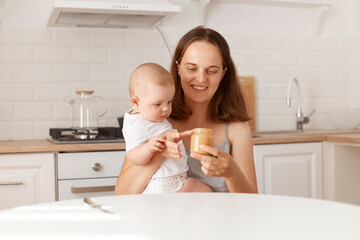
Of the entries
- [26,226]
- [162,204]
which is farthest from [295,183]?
[26,226]

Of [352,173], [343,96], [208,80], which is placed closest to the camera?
[208,80]

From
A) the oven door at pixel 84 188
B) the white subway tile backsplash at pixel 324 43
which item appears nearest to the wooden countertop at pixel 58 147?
the oven door at pixel 84 188

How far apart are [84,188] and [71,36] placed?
1067 mm

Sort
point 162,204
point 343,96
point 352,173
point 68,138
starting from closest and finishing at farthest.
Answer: point 162,204 → point 68,138 → point 352,173 → point 343,96

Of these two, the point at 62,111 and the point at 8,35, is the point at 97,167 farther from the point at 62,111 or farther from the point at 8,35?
the point at 8,35

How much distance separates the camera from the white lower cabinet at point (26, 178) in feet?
7.70

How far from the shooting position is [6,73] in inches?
115

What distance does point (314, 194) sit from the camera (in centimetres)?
294

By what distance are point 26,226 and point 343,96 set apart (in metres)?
3.19

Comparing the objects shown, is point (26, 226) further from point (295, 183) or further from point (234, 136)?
point (295, 183)

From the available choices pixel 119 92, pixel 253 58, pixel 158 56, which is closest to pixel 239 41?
pixel 253 58

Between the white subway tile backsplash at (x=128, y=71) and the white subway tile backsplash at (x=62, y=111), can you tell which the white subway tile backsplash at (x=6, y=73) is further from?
the white subway tile backsplash at (x=128, y=71)

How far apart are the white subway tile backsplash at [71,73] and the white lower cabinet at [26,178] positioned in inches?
29.8

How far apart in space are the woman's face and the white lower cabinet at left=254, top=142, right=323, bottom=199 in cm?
96
